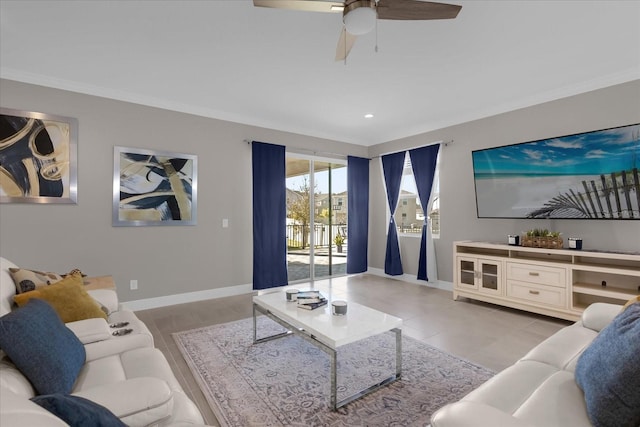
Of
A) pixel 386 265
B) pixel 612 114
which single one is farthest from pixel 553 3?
pixel 386 265

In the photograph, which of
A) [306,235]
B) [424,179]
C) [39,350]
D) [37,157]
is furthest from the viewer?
[306,235]

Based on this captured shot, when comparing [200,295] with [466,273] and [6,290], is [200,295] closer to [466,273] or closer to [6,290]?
[6,290]

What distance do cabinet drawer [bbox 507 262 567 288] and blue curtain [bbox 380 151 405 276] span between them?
1.98m

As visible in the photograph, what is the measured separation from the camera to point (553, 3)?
85.2 inches

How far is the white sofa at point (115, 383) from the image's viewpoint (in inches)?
25.3

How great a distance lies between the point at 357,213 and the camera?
5.90 meters

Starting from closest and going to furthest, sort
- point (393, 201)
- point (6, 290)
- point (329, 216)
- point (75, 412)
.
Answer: point (75, 412) < point (6, 290) < point (393, 201) < point (329, 216)

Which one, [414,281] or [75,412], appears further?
[414,281]

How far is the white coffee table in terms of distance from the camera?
1979 mm

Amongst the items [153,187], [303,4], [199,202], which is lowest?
[199,202]

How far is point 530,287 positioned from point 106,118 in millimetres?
5240

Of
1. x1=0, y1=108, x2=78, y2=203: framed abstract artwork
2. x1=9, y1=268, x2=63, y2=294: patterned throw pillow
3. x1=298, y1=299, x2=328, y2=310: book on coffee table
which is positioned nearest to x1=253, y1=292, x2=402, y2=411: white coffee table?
x1=298, y1=299, x2=328, y2=310: book on coffee table

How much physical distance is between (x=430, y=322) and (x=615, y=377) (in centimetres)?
240

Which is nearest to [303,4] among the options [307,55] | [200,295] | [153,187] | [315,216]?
[307,55]
